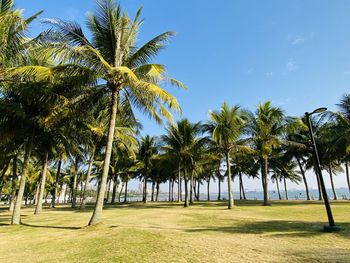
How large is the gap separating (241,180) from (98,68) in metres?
40.2

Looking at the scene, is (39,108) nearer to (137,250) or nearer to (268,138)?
(137,250)

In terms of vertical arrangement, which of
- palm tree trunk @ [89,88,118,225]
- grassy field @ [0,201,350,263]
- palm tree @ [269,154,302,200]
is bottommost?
grassy field @ [0,201,350,263]

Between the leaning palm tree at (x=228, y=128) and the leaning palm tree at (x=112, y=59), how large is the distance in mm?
9899

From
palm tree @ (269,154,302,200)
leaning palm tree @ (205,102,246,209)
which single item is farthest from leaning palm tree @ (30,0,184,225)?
palm tree @ (269,154,302,200)

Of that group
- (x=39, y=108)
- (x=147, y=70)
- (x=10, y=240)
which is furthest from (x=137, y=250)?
(x=39, y=108)

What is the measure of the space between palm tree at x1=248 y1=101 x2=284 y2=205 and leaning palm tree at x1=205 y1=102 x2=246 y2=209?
201cm

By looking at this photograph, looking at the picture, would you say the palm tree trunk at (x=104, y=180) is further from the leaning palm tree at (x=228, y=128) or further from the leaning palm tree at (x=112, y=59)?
the leaning palm tree at (x=228, y=128)

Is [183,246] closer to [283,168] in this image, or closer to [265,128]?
[265,128]

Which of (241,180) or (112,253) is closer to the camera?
(112,253)

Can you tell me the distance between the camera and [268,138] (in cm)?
2491

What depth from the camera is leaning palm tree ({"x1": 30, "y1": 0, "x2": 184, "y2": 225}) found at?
37.7ft

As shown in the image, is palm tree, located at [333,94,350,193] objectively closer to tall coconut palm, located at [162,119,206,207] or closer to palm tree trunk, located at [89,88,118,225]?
tall coconut palm, located at [162,119,206,207]

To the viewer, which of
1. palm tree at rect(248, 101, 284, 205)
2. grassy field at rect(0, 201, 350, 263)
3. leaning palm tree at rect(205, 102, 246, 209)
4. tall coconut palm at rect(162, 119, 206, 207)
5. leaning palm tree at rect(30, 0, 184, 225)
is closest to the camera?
grassy field at rect(0, 201, 350, 263)

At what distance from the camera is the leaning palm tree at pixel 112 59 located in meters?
11.5
